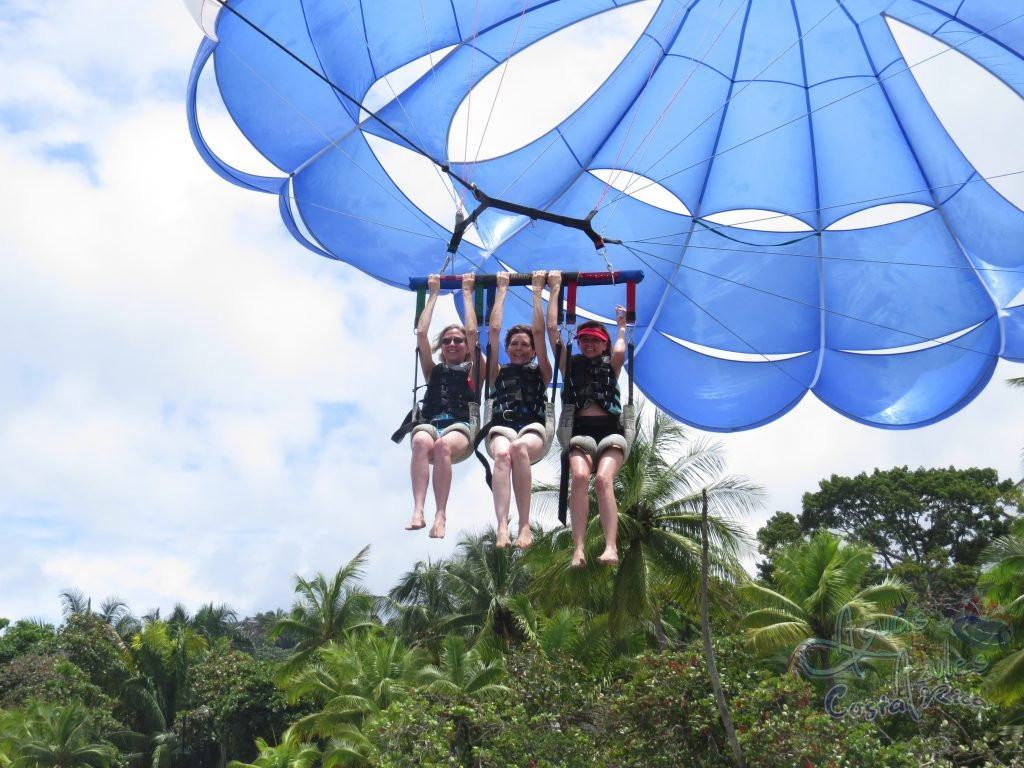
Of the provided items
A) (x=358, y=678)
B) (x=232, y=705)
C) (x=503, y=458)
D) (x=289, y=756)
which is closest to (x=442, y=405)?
(x=503, y=458)

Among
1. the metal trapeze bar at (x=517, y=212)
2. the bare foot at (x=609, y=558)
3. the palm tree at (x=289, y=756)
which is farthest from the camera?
the palm tree at (x=289, y=756)

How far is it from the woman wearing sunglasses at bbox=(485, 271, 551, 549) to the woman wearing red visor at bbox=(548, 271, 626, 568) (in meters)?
0.15

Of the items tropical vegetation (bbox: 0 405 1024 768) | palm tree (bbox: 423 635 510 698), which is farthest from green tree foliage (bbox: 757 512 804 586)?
palm tree (bbox: 423 635 510 698)

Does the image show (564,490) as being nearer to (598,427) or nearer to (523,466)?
(523,466)

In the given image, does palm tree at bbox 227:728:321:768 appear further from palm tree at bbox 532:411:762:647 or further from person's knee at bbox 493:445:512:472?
person's knee at bbox 493:445:512:472

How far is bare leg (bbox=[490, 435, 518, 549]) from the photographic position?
6500 mm

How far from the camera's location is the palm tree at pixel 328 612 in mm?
23609

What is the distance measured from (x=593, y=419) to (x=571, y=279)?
3.21 feet

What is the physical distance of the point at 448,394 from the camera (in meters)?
7.11

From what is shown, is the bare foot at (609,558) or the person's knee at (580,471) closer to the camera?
the bare foot at (609,558)

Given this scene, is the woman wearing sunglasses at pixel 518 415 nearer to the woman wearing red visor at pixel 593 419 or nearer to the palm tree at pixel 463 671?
the woman wearing red visor at pixel 593 419

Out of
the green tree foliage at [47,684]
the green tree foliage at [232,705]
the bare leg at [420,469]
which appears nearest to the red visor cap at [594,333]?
the bare leg at [420,469]

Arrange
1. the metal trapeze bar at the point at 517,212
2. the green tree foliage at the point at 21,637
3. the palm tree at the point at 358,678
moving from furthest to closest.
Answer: the green tree foliage at the point at 21,637, the palm tree at the point at 358,678, the metal trapeze bar at the point at 517,212

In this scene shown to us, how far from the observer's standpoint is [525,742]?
9.00 metres
